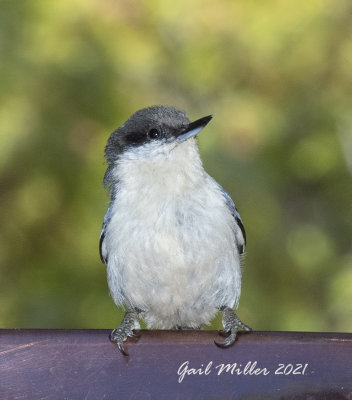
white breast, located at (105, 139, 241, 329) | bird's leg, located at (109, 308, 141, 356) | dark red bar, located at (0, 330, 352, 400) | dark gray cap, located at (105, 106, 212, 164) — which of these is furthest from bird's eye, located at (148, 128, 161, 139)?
dark red bar, located at (0, 330, 352, 400)

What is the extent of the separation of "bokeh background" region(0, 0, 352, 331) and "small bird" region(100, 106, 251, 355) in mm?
549

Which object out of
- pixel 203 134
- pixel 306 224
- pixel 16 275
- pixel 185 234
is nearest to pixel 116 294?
pixel 185 234

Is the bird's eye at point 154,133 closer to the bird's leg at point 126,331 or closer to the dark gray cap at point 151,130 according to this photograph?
the dark gray cap at point 151,130

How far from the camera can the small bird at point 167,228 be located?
330 cm

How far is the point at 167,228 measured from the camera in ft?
10.8

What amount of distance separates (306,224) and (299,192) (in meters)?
0.22

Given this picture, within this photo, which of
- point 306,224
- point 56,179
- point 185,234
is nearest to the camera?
point 185,234

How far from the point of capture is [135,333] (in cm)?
293

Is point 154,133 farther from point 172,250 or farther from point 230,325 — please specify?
point 230,325

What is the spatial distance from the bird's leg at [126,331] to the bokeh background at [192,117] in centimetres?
54

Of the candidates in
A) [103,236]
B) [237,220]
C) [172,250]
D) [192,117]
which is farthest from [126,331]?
[192,117]

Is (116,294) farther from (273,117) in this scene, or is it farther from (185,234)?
(273,117)

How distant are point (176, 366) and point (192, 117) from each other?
7.11 feet

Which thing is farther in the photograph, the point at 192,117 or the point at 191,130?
the point at 192,117
